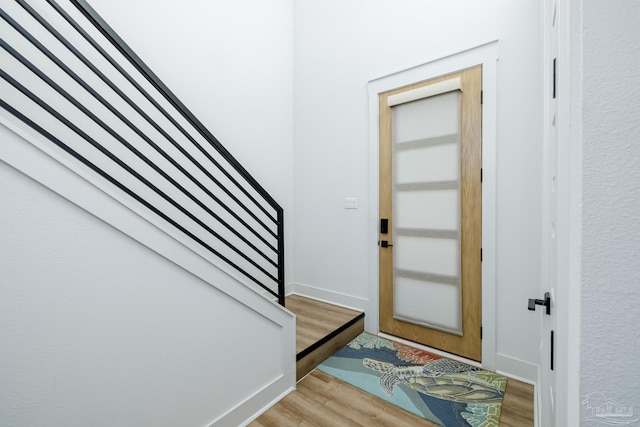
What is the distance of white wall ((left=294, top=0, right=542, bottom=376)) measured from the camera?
202 centimetres

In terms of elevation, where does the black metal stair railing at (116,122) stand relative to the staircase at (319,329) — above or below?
above

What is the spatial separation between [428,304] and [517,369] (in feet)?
2.40

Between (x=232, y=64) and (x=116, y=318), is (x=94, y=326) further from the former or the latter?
(x=232, y=64)

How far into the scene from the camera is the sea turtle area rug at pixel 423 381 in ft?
5.66

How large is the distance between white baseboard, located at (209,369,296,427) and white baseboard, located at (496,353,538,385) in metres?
1.57

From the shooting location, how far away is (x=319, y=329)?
8.05 feet

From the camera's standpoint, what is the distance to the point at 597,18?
406mm

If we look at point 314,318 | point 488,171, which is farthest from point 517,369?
point 314,318

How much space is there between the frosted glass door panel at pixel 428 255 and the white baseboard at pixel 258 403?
4.42ft

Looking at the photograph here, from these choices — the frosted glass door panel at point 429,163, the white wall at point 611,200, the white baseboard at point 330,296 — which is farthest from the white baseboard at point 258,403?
the frosted glass door panel at point 429,163

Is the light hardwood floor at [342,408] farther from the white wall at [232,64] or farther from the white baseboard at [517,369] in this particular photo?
the white wall at [232,64]

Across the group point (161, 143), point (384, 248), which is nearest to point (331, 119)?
point (384, 248)

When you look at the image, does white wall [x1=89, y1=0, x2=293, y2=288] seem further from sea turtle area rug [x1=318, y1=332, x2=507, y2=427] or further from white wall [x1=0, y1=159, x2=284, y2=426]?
white wall [x1=0, y1=159, x2=284, y2=426]

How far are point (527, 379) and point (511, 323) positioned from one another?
39 cm
